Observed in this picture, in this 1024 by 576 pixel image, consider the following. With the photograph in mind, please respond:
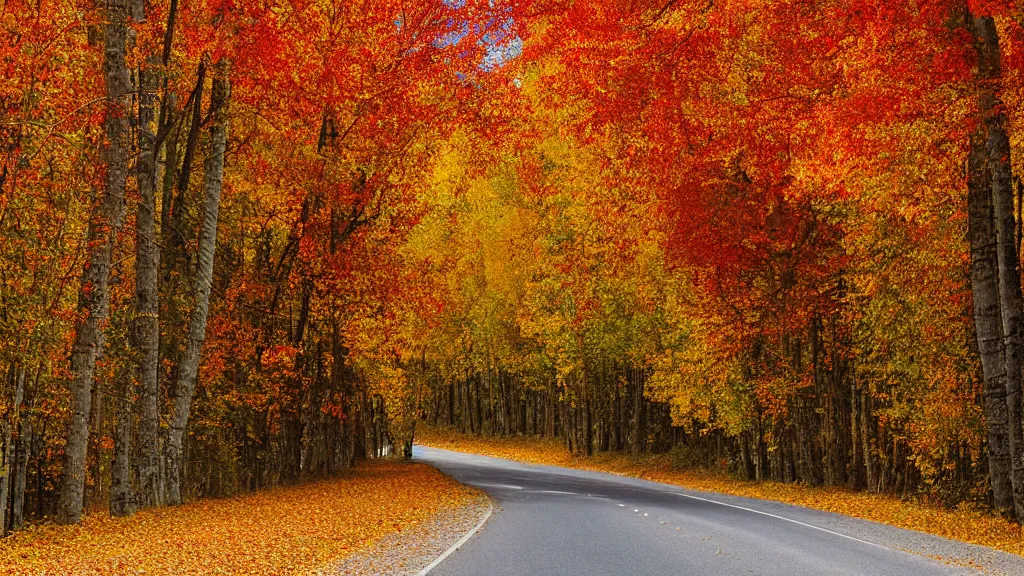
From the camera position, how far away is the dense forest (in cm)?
1628

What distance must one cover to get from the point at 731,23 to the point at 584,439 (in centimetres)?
2333

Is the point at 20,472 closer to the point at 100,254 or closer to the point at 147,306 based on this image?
the point at 147,306

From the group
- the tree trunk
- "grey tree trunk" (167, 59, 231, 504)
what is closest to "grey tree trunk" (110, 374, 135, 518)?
"grey tree trunk" (167, 59, 231, 504)

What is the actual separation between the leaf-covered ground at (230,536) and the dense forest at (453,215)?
145 centimetres

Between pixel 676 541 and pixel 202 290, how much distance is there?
11.6 m

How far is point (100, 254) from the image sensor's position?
1583 cm

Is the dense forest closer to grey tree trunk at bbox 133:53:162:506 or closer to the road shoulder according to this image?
grey tree trunk at bbox 133:53:162:506

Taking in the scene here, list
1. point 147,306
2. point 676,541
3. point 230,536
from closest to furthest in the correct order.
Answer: point 230,536 < point 676,541 < point 147,306

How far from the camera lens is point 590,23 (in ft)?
73.8

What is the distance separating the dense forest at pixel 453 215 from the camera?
53.4ft

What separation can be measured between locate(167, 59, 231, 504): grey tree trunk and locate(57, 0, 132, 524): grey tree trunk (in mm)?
2997

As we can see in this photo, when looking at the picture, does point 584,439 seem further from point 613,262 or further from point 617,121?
point 617,121

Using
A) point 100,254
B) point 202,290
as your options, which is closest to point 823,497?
point 202,290

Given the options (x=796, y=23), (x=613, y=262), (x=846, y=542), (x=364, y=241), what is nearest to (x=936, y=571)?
(x=846, y=542)
